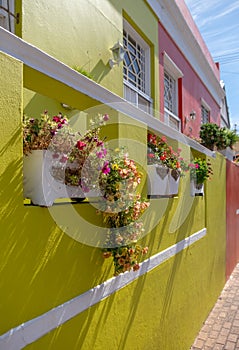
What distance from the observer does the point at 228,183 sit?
7.36 meters

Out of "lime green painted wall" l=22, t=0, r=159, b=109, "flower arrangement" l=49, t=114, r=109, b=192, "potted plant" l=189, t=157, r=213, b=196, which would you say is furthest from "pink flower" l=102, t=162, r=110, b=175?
"potted plant" l=189, t=157, r=213, b=196

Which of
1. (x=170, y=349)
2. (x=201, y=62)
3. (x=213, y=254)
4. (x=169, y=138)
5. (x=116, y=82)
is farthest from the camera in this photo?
(x=201, y=62)

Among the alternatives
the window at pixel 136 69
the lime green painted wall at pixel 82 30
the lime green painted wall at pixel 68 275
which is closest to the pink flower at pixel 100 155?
the lime green painted wall at pixel 68 275

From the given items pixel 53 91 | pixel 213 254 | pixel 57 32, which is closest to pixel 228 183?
pixel 213 254

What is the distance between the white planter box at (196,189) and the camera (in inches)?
179

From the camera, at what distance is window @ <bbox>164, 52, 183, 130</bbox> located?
7227mm

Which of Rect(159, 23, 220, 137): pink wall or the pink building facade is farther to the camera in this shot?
the pink building facade

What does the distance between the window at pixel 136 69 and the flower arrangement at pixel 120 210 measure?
3.27 metres

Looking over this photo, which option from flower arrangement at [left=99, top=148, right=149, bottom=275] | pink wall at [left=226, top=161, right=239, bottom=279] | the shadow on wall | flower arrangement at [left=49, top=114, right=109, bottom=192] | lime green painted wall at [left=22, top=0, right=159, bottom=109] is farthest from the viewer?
pink wall at [left=226, top=161, right=239, bottom=279]

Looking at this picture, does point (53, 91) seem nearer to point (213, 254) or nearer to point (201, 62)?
point (213, 254)

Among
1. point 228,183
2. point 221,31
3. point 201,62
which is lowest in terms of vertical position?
point 228,183

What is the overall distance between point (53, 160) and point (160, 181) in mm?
1764

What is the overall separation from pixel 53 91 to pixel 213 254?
15.6ft

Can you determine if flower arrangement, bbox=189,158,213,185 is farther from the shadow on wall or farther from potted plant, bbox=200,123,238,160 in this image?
the shadow on wall
